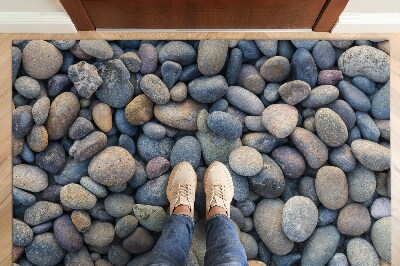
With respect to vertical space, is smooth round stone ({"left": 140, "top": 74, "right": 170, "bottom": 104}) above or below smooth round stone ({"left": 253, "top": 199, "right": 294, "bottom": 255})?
above

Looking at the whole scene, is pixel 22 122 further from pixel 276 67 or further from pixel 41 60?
pixel 276 67

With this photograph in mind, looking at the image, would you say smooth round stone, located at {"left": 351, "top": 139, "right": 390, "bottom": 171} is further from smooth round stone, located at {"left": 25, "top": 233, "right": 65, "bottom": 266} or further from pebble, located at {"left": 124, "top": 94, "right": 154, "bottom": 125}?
smooth round stone, located at {"left": 25, "top": 233, "right": 65, "bottom": 266}

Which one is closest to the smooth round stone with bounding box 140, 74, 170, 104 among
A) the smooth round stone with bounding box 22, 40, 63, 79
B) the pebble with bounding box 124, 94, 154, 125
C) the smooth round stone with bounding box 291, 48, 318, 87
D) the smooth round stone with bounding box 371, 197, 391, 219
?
the pebble with bounding box 124, 94, 154, 125

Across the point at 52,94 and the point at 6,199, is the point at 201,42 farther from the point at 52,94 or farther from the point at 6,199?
the point at 6,199

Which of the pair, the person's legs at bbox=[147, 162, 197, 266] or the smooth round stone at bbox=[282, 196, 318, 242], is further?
the smooth round stone at bbox=[282, 196, 318, 242]

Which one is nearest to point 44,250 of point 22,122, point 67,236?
point 67,236

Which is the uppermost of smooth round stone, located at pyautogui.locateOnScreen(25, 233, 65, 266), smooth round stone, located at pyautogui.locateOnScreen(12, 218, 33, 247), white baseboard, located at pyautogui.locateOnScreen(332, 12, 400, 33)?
white baseboard, located at pyautogui.locateOnScreen(332, 12, 400, 33)

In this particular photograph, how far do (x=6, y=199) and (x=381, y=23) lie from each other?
104cm

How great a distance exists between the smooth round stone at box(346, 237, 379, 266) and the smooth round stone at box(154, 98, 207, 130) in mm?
483

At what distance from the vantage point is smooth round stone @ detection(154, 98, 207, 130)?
40.6 inches

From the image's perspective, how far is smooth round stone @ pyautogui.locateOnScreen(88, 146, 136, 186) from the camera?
3.32ft

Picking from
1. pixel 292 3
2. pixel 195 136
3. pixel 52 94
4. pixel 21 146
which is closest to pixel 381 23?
pixel 292 3

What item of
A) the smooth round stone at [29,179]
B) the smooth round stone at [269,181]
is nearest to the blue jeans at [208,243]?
the smooth round stone at [269,181]

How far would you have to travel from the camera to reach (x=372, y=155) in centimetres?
101
